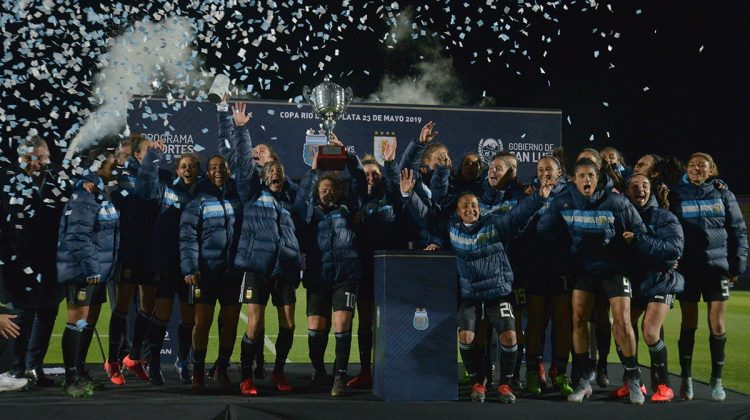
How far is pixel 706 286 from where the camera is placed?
665 centimetres

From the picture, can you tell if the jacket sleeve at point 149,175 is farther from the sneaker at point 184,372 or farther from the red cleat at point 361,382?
the red cleat at point 361,382

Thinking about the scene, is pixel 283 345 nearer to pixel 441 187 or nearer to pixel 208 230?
pixel 208 230

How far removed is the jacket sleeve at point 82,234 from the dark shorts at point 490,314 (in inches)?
117

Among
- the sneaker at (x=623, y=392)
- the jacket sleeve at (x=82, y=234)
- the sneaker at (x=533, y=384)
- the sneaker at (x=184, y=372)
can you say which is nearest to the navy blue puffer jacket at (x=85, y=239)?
the jacket sleeve at (x=82, y=234)

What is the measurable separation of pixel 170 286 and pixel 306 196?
1.48 metres

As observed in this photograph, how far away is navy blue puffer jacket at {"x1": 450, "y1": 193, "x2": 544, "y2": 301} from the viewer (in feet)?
21.0

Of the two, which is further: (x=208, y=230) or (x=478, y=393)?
(x=208, y=230)

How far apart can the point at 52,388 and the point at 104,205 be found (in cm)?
156

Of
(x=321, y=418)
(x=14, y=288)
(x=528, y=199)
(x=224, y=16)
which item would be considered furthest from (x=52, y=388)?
(x=528, y=199)

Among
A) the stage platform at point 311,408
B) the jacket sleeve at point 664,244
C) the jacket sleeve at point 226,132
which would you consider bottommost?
the stage platform at point 311,408

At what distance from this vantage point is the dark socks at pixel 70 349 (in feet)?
20.9

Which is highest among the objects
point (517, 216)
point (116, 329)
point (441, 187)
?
point (441, 187)

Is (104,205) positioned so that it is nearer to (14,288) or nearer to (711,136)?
(14,288)

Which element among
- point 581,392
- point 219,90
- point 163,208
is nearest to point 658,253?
point 581,392
